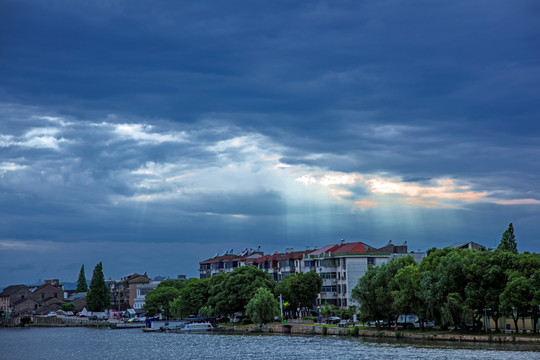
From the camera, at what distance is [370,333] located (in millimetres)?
93875

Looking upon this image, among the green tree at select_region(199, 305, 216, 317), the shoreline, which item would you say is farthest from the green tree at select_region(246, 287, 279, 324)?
the green tree at select_region(199, 305, 216, 317)

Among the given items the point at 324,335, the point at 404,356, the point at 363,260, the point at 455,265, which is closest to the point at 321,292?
the point at 363,260

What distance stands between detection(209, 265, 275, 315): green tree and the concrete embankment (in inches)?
190

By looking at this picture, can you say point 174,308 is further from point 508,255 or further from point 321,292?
point 508,255

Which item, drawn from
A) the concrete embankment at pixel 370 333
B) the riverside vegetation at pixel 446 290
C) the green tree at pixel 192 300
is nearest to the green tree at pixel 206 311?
the green tree at pixel 192 300

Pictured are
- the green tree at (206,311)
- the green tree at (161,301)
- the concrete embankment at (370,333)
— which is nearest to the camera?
the concrete embankment at (370,333)

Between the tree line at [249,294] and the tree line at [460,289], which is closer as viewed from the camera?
the tree line at [460,289]

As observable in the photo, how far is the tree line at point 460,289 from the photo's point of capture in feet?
231

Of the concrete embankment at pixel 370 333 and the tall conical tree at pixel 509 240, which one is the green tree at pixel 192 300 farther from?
the tall conical tree at pixel 509 240

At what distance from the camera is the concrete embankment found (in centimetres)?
7181

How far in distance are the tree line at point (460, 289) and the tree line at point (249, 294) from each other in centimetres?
2827

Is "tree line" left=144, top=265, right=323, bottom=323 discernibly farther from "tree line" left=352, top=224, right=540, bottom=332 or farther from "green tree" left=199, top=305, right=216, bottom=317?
"tree line" left=352, top=224, right=540, bottom=332

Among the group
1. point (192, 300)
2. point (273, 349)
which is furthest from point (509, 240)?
point (192, 300)

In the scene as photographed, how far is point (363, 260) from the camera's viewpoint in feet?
427
